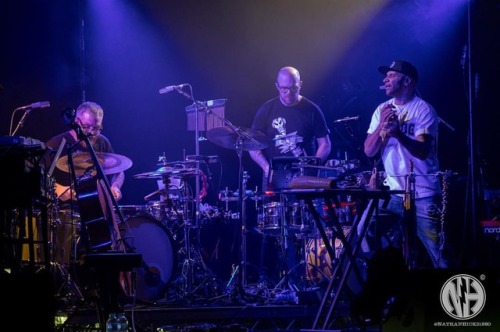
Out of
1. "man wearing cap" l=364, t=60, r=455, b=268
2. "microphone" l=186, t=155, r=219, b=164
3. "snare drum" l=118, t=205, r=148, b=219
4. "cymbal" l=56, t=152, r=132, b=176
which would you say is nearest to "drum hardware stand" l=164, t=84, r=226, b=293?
"microphone" l=186, t=155, r=219, b=164

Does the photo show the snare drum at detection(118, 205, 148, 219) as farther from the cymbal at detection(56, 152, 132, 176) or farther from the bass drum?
the cymbal at detection(56, 152, 132, 176)

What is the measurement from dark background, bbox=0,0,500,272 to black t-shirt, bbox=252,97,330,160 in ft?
3.46

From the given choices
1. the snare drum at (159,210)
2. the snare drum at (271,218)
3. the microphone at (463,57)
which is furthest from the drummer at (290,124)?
the microphone at (463,57)

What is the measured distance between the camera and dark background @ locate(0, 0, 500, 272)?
10.2 m

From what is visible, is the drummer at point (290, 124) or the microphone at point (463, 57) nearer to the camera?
the drummer at point (290, 124)

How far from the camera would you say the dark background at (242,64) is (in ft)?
33.4

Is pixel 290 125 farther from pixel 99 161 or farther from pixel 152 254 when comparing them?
pixel 99 161

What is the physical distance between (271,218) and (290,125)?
1428 mm

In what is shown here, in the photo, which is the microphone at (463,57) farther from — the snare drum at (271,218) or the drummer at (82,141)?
the drummer at (82,141)

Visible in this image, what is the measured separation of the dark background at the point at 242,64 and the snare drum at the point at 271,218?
5.79ft

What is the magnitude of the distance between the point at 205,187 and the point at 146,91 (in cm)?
209

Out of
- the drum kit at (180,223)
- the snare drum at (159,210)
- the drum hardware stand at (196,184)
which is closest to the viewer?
A: the drum kit at (180,223)

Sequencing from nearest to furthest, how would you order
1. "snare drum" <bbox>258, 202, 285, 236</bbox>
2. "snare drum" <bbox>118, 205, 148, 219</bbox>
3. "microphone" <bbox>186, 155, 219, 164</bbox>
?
"snare drum" <bbox>118, 205, 148, 219</bbox> < "snare drum" <bbox>258, 202, 285, 236</bbox> < "microphone" <bbox>186, 155, 219, 164</bbox>

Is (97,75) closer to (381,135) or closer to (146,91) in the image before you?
(146,91)
